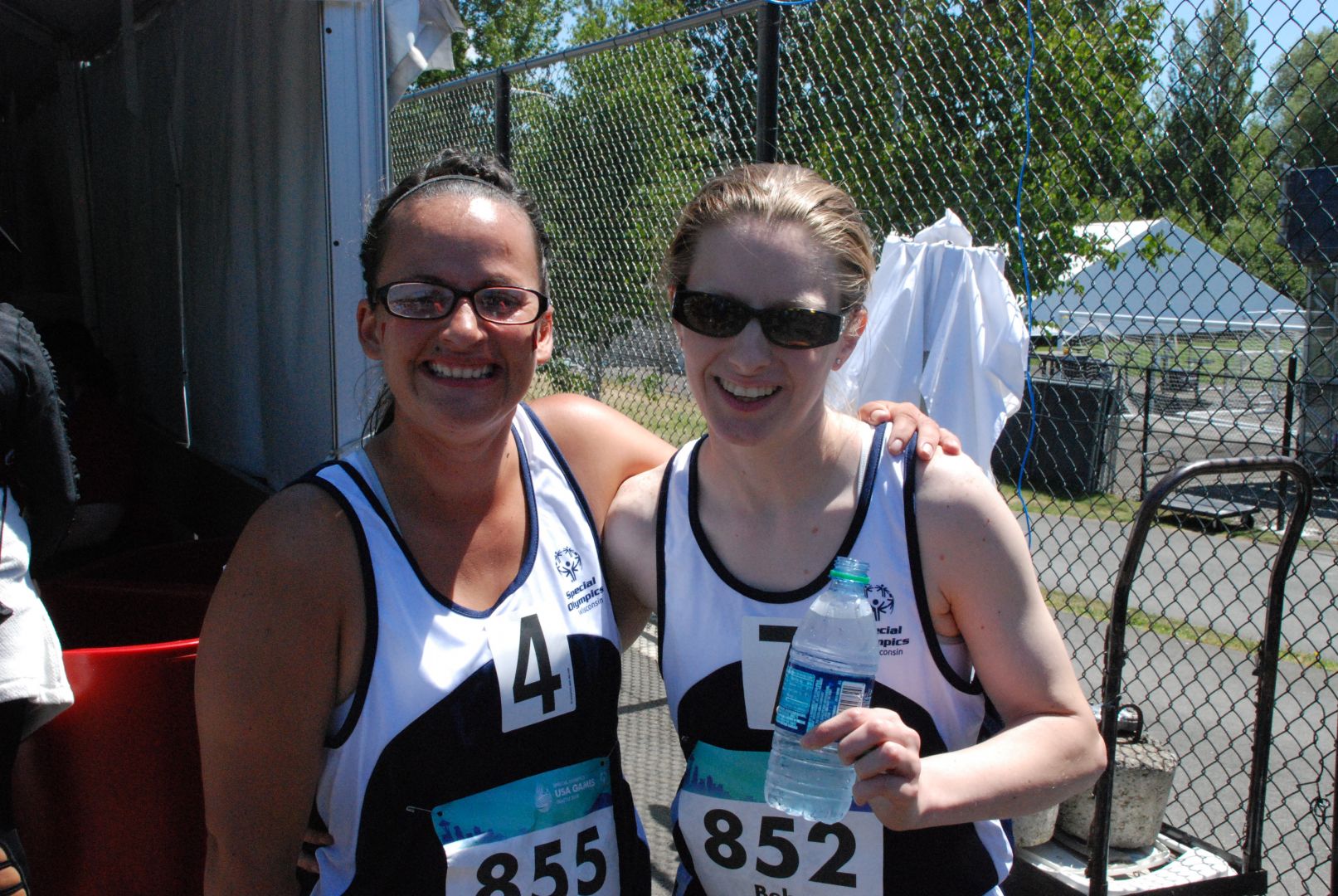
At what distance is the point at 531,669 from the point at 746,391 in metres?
0.62

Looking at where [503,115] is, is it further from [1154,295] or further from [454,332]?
[1154,295]

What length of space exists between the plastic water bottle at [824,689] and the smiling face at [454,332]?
0.67m

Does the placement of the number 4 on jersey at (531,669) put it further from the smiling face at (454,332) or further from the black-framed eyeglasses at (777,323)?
the black-framed eyeglasses at (777,323)

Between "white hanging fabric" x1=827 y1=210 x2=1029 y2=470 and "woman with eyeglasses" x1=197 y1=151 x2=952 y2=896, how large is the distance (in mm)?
2082

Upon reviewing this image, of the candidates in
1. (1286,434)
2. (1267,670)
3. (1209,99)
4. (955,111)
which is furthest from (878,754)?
(1286,434)

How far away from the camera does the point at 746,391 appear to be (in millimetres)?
1756

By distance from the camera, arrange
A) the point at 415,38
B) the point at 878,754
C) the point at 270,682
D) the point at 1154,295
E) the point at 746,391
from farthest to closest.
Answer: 1. the point at 1154,295
2. the point at 415,38
3. the point at 746,391
4. the point at 270,682
5. the point at 878,754

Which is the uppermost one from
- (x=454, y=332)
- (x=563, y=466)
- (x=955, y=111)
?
(x=955, y=111)

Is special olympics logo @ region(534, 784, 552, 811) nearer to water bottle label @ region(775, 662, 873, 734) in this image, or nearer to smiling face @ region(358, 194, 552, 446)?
water bottle label @ region(775, 662, 873, 734)

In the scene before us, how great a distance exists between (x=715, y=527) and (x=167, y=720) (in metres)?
1.67

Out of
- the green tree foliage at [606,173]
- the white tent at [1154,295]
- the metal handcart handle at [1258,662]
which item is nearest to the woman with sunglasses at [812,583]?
the metal handcart handle at [1258,662]

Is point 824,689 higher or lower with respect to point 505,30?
lower

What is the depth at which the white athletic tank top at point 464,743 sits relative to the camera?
1605 mm

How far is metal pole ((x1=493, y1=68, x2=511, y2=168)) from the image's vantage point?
19.7ft
